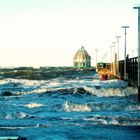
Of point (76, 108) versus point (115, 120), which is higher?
point (115, 120)

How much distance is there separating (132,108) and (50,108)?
5462 mm

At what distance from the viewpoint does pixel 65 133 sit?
24.8 meters

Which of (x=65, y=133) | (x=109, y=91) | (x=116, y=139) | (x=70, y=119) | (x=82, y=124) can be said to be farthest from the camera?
(x=109, y=91)

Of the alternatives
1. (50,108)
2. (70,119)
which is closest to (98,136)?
(70,119)

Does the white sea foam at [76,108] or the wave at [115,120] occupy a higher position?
the wave at [115,120]

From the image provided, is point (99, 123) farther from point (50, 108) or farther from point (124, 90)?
point (124, 90)

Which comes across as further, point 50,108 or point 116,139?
point 50,108

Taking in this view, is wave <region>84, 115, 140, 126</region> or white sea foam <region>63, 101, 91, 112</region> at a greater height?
wave <region>84, 115, 140, 126</region>

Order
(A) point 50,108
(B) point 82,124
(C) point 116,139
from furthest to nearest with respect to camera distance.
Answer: (A) point 50,108
(B) point 82,124
(C) point 116,139

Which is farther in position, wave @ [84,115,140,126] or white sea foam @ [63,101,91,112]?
white sea foam @ [63,101,91,112]

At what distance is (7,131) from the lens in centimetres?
2498

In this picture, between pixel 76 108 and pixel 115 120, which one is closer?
pixel 115 120

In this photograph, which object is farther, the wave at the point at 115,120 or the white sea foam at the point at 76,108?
the white sea foam at the point at 76,108

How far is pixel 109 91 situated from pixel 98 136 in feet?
135
